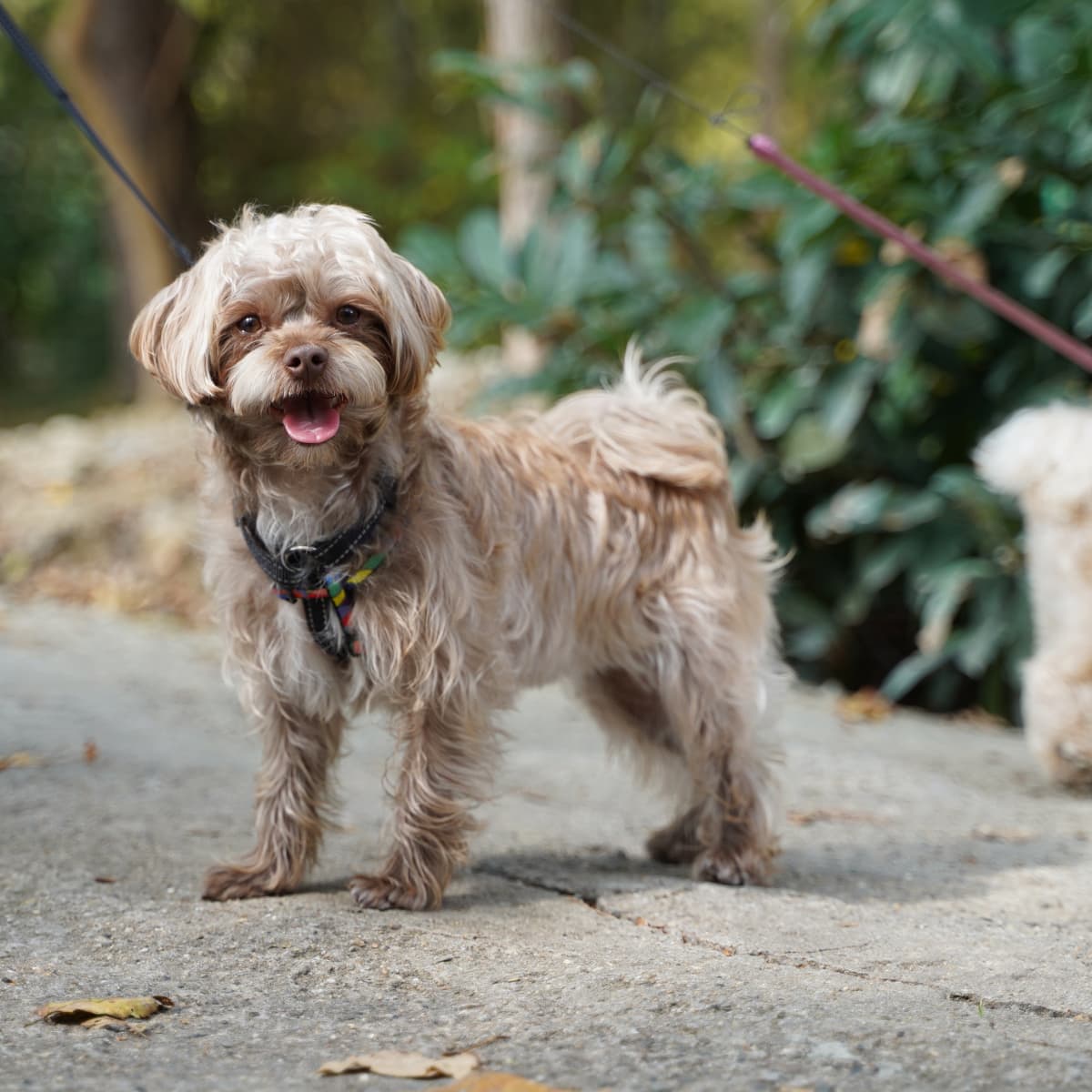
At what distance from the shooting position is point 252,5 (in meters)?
17.9

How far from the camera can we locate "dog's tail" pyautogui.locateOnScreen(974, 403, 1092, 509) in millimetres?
6004

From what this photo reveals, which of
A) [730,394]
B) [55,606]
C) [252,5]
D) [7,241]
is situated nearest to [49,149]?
[7,241]

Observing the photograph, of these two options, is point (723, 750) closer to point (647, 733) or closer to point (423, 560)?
point (647, 733)

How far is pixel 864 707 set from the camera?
301 inches

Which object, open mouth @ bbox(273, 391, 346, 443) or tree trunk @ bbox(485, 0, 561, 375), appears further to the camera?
tree trunk @ bbox(485, 0, 561, 375)

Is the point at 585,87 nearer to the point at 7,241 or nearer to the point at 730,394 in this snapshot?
the point at 730,394

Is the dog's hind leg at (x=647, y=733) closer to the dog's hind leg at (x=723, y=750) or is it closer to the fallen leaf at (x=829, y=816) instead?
the dog's hind leg at (x=723, y=750)

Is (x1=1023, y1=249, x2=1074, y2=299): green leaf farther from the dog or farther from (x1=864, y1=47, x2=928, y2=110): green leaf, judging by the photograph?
(x1=864, y1=47, x2=928, y2=110): green leaf

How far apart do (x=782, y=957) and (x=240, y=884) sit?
1.44 meters

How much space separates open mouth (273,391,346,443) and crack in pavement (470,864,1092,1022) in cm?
147

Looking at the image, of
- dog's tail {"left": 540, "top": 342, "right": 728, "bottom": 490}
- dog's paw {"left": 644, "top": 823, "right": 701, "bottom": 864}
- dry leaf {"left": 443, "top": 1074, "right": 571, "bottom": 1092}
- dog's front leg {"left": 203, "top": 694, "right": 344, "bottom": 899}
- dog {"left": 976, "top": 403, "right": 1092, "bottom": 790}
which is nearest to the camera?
dry leaf {"left": 443, "top": 1074, "right": 571, "bottom": 1092}

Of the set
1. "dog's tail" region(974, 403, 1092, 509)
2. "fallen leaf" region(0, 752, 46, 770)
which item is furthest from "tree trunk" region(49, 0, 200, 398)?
"dog's tail" region(974, 403, 1092, 509)

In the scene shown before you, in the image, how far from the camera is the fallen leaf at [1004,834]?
5.18m

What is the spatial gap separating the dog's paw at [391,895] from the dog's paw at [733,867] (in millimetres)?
930
